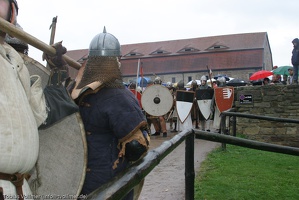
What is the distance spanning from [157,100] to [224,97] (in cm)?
177

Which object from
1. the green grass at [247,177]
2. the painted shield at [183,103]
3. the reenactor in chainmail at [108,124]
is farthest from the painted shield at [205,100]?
the reenactor in chainmail at [108,124]

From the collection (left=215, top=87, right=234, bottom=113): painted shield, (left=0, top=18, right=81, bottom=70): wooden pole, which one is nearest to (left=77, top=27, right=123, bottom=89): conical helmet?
(left=0, top=18, right=81, bottom=70): wooden pole

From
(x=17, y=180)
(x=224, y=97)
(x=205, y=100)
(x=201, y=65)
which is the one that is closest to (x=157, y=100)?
(x=205, y=100)

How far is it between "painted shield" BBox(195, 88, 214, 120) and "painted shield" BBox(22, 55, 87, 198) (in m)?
8.63

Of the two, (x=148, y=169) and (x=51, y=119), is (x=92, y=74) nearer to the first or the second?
(x=51, y=119)

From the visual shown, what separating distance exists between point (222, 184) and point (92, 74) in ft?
9.69

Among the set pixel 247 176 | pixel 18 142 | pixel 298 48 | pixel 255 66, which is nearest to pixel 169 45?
pixel 255 66

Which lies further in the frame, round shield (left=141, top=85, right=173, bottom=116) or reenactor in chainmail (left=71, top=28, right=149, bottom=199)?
round shield (left=141, top=85, right=173, bottom=116)

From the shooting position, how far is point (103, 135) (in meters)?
2.35

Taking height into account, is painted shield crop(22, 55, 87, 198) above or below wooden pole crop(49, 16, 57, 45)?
below

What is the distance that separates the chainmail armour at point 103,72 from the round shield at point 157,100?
787 cm

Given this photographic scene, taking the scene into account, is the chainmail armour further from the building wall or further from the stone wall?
the building wall

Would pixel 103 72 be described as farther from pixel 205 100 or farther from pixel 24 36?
pixel 205 100

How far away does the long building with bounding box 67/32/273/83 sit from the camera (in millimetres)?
51125
